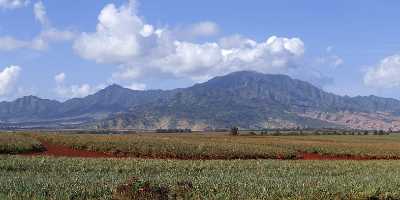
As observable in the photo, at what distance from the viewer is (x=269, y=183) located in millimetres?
24797

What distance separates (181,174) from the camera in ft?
103

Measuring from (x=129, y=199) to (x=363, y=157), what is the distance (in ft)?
182

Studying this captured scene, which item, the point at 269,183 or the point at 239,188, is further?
the point at 269,183

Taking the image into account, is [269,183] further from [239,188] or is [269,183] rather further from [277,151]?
[277,151]

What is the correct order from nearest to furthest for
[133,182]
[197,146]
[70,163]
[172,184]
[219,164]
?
[133,182] < [172,184] < [70,163] < [219,164] < [197,146]

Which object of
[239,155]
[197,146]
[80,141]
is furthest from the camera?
[80,141]

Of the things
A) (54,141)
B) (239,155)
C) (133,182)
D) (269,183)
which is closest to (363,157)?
(239,155)

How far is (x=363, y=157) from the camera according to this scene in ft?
229

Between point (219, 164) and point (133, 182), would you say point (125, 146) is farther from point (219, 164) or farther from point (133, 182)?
point (133, 182)

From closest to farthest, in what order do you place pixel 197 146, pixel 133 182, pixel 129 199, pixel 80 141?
pixel 129 199 < pixel 133 182 < pixel 197 146 < pixel 80 141

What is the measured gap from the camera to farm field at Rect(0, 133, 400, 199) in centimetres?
2075

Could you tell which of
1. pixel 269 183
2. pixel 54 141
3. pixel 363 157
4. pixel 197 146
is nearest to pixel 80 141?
pixel 54 141

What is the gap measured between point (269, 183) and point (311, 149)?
166 ft

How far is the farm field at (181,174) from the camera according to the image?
2075 centimetres
